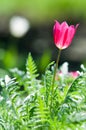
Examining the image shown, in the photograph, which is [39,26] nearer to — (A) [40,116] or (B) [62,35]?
(B) [62,35]

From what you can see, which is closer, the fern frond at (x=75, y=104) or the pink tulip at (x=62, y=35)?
the fern frond at (x=75, y=104)

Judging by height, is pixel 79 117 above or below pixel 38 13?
below

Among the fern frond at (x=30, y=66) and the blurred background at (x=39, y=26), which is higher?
the blurred background at (x=39, y=26)

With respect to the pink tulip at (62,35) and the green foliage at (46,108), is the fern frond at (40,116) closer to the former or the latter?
the green foliage at (46,108)

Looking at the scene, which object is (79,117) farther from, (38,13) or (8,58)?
(38,13)

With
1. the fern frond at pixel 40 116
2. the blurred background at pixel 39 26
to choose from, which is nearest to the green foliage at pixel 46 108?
the fern frond at pixel 40 116

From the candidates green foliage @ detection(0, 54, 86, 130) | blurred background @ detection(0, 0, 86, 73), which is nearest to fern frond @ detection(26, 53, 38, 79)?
green foliage @ detection(0, 54, 86, 130)

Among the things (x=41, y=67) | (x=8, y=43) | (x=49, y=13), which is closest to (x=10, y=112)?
(x=41, y=67)

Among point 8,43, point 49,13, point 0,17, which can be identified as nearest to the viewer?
point 8,43
